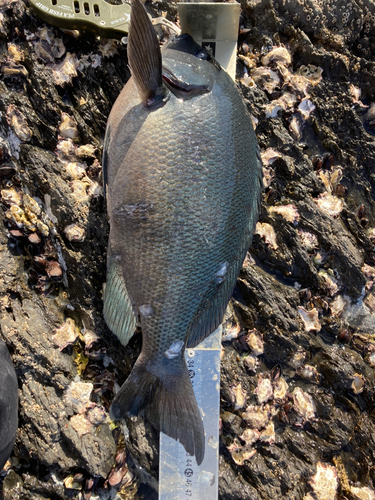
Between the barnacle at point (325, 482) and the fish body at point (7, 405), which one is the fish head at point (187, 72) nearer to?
the fish body at point (7, 405)

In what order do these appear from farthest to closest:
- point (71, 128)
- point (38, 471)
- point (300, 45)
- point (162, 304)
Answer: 1. point (300, 45)
2. point (71, 128)
3. point (38, 471)
4. point (162, 304)

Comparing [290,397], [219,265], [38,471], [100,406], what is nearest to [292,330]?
[290,397]

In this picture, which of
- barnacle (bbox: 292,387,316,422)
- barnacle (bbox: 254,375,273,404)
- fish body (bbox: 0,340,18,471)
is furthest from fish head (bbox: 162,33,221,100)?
barnacle (bbox: 292,387,316,422)

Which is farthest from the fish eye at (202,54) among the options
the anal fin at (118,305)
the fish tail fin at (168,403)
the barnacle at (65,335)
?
the barnacle at (65,335)

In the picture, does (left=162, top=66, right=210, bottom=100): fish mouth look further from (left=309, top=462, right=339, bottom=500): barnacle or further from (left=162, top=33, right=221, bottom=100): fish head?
(left=309, top=462, right=339, bottom=500): barnacle

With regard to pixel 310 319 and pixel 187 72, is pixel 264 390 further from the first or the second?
pixel 187 72

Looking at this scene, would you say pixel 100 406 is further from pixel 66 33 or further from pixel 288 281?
pixel 66 33
